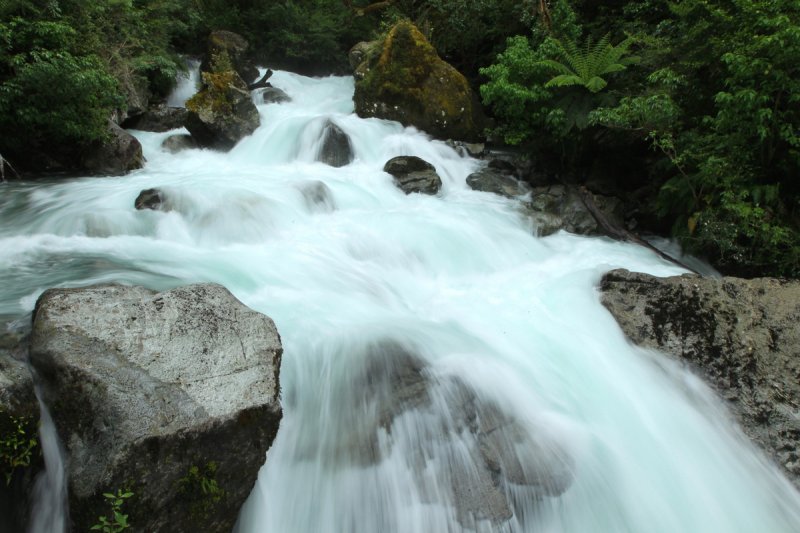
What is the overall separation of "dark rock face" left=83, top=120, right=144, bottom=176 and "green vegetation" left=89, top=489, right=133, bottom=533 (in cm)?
753

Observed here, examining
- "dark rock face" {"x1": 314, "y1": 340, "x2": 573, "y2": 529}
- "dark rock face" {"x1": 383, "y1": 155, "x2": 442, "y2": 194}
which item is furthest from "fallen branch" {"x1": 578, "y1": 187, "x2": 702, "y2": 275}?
"dark rock face" {"x1": 314, "y1": 340, "x2": 573, "y2": 529}

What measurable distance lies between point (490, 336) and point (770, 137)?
406 centimetres

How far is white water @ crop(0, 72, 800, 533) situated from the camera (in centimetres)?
298

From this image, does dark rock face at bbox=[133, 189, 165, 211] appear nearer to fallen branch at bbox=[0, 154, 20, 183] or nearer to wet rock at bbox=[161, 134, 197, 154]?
fallen branch at bbox=[0, 154, 20, 183]

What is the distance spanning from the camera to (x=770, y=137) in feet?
17.0

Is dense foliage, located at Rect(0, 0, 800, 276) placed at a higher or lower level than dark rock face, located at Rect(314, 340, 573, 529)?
higher

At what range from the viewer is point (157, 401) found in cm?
235

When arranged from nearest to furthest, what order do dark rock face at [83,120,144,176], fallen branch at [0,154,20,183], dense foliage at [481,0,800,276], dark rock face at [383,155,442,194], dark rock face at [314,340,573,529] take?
dark rock face at [314,340,573,529]
dense foliage at [481,0,800,276]
fallen branch at [0,154,20,183]
dark rock face at [83,120,144,176]
dark rock face at [383,155,442,194]

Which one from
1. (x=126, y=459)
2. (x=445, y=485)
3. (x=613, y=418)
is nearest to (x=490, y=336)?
(x=613, y=418)

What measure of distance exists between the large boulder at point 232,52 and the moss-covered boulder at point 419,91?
5633mm

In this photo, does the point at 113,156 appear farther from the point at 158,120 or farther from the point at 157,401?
the point at 157,401

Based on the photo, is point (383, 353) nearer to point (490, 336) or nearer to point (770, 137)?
point (490, 336)

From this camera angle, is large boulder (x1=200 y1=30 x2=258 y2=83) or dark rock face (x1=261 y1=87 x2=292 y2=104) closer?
dark rock face (x1=261 y1=87 x2=292 y2=104)

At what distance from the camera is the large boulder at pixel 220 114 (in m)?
9.88
